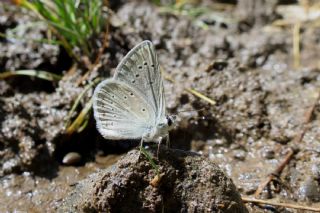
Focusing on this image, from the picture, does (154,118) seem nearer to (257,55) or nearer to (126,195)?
(126,195)

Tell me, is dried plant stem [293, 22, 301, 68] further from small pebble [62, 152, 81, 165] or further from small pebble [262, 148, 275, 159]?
small pebble [62, 152, 81, 165]

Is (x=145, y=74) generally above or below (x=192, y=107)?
above

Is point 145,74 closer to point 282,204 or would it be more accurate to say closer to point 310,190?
point 282,204

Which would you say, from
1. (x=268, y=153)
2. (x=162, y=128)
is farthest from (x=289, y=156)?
(x=162, y=128)

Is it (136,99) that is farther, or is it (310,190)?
(310,190)

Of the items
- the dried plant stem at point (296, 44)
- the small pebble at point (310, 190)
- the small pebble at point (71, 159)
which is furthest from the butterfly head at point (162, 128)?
the dried plant stem at point (296, 44)

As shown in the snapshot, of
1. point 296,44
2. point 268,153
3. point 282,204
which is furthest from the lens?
point 296,44

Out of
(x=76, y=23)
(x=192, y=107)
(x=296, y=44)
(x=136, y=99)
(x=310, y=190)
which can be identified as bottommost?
(x=310, y=190)

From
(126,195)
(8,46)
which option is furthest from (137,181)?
(8,46)
